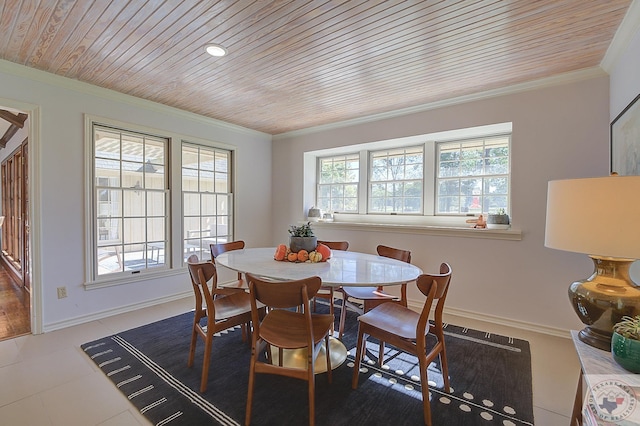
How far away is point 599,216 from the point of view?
1247mm

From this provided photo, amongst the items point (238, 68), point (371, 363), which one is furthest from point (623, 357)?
point (238, 68)

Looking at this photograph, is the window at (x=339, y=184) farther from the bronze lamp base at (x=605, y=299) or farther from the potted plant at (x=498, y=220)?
the bronze lamp base at (x=605, y=299)

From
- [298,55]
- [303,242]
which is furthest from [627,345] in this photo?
[298,55]

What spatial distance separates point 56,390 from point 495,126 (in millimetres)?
4381

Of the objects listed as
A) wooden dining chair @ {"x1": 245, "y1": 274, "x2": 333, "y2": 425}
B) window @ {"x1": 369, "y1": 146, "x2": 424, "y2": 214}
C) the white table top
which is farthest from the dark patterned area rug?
window @ {"x1": 369, "y1": 146, "x2": 424, "y2": 214}

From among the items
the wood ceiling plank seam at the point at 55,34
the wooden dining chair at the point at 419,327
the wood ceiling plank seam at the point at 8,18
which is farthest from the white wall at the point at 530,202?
the wood ceiling plank seam at the point at 8,18

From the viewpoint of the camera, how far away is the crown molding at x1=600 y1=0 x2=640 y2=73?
5.90 ft

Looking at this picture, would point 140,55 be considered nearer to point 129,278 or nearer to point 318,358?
point 129,278

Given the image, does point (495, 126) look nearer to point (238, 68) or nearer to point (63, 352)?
point (238, 68)

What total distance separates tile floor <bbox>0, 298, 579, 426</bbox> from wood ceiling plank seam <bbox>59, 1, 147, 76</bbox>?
246 cm

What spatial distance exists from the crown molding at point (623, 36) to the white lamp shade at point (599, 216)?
1.37 m

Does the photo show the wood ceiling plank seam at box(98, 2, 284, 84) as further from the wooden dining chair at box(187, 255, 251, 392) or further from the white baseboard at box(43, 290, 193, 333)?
the white baseboard at box(43, 290, 193, 333)

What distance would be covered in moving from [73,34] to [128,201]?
1865mm

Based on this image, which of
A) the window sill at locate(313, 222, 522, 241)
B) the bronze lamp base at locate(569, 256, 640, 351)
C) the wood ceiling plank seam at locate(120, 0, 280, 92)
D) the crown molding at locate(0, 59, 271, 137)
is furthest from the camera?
the window sill at locate(313, 222, 522, 241)
